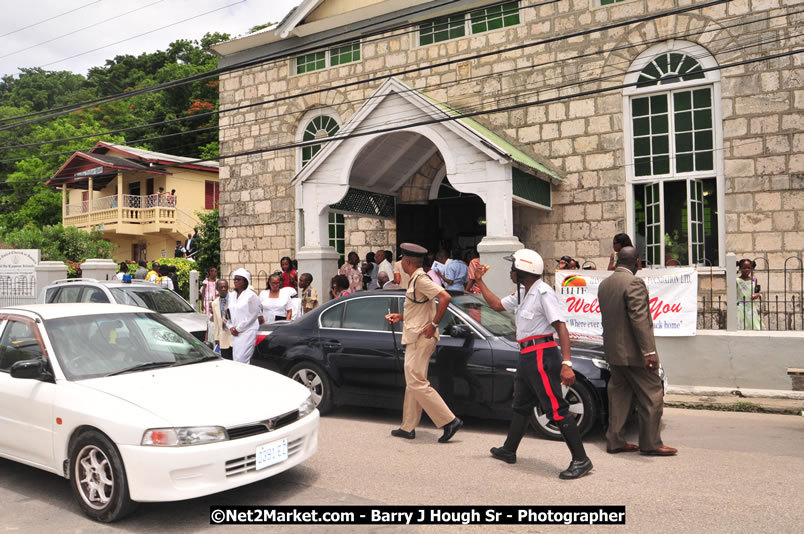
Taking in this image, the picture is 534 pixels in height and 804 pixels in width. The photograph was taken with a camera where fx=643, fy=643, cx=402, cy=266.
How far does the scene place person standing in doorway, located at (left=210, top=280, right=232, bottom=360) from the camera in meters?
8.76

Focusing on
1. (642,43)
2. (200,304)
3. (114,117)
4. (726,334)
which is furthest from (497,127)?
(114,117)

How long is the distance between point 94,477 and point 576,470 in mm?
3647

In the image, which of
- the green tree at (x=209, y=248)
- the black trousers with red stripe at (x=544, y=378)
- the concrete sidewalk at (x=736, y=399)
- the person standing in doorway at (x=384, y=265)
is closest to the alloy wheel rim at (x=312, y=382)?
the black trousers with red stripe at (x=544, y=378)

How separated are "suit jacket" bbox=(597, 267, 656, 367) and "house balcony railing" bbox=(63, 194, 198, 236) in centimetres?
3243

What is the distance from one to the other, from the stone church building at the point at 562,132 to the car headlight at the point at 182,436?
719cm

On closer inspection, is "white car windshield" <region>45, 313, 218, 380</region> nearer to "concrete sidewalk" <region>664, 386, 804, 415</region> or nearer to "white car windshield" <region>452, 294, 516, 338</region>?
"white car windshield" <region>452, 294, 516, 338</region>

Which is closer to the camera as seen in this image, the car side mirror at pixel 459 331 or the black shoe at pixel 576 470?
the black shoe at pixel 576 470

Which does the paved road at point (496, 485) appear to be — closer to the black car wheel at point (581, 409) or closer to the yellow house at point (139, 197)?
the black car wheel at point (581, 409)

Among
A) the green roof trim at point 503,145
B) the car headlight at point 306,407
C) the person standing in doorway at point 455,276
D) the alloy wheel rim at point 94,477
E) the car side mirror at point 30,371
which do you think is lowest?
the alloy wheel rim at point 94,477

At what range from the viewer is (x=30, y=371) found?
483 centimetres

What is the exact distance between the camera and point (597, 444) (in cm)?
644

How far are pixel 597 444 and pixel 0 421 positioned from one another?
17.6 ft

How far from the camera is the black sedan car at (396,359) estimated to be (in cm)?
653

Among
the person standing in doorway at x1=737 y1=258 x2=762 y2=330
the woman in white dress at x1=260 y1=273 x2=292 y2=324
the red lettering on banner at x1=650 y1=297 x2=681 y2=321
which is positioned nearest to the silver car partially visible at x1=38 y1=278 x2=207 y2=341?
the woman in white dress at x1=260 y1=273 x2=292 y2=324
